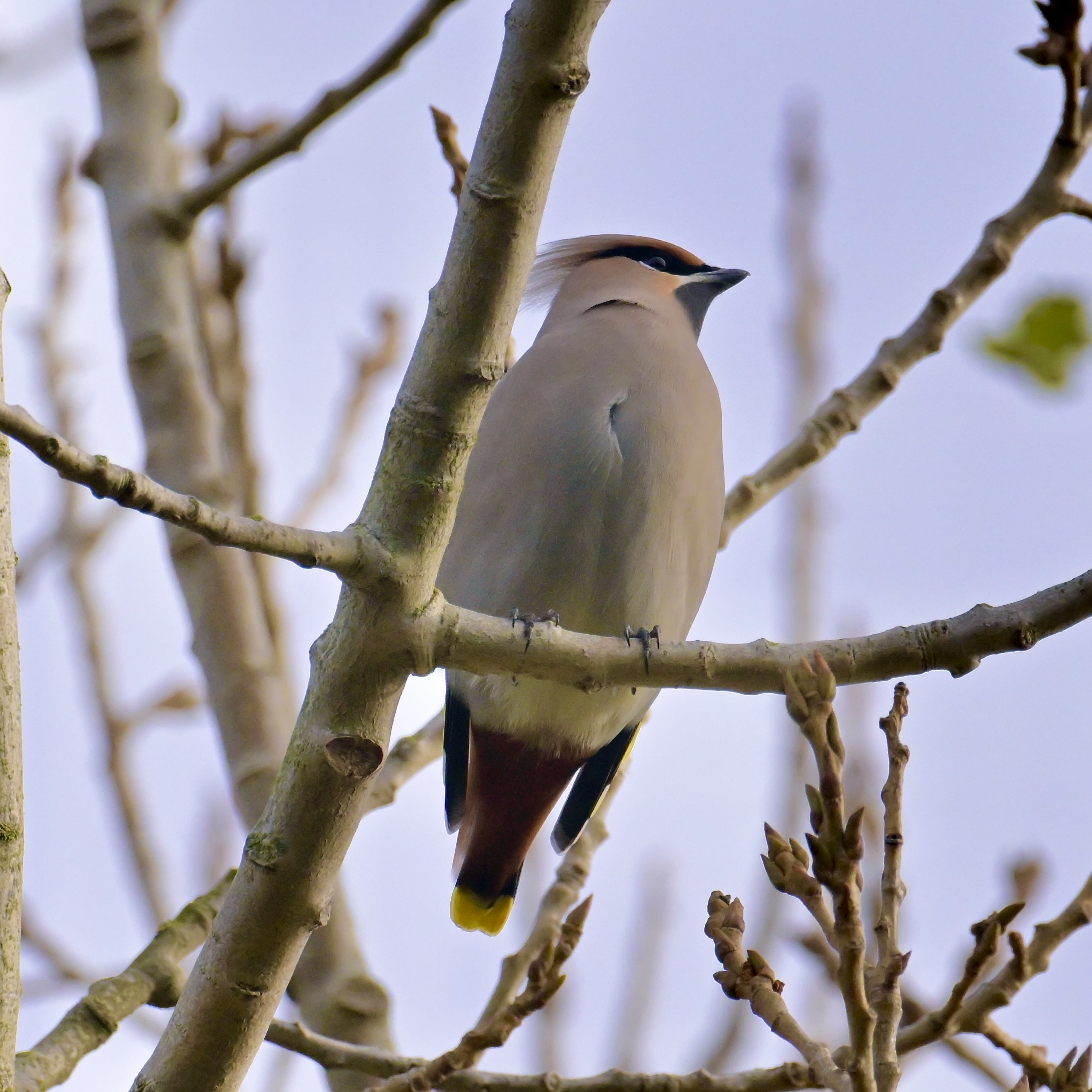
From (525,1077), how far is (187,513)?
50.6 inches

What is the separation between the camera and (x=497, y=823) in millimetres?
3809

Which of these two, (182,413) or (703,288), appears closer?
(182,413)

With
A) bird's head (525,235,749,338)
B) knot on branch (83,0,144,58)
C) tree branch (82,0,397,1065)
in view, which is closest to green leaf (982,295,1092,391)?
tree branch (82,0,397,1065)

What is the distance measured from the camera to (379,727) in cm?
206

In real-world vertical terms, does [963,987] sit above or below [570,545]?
below

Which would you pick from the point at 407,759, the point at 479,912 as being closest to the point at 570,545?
the point at 407,759

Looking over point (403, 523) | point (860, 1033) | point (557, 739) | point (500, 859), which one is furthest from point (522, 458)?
point (860, 1033)

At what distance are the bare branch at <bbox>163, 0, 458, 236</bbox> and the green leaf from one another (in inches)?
61.5

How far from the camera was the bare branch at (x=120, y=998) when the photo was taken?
230 centimetres

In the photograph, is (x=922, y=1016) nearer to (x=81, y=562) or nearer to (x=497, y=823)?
(x=497, y=823)

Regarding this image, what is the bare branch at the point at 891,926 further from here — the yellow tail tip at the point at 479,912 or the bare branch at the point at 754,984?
the yellow tail tip at the point at 479,912

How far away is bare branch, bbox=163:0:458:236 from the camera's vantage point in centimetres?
303

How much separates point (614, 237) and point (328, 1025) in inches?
103

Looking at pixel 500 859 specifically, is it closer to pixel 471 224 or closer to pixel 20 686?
pixel 20 686
